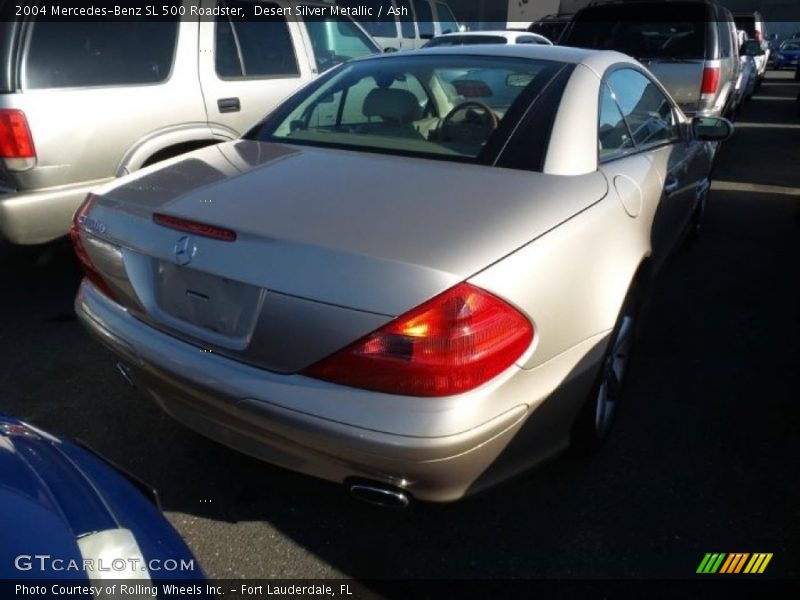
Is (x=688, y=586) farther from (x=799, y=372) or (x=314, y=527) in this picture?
(x=799, y=372)

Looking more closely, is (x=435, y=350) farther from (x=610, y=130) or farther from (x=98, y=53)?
(x=98, y=53)

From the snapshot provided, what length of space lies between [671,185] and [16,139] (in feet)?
11.4

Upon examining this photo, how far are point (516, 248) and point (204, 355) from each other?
97cm

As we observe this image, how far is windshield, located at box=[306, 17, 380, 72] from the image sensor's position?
5.36 metres

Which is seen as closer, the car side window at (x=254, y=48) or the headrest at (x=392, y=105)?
the headrest at (x=392, y=105)

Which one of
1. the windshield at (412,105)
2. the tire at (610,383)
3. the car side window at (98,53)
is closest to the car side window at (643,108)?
the windshield at (412,105)

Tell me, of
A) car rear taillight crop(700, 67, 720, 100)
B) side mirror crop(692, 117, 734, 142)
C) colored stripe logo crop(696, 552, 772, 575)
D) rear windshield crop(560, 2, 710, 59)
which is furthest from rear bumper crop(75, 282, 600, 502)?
rear windshield crop(560, 2, 710, 59)

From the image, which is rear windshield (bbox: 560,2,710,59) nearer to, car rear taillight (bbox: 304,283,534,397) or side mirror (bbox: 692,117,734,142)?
side mirror (bbox: 692,117,734,142)

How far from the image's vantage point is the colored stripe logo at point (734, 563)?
208 cm

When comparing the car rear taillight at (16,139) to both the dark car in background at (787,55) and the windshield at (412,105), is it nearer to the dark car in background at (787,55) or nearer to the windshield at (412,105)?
the windshield at (412,105)

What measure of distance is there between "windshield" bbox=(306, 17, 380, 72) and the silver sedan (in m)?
3.02

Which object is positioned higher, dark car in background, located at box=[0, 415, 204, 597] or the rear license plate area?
the rear license plate area

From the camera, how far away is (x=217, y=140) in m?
4.35

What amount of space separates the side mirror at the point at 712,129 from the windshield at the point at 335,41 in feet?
9.80
